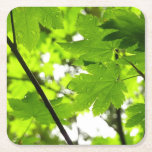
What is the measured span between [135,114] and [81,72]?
11.2 inches

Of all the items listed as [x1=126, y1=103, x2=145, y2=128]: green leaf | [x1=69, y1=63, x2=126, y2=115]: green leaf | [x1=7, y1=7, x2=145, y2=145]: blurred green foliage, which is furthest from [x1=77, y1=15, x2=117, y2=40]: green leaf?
[x1=126, y1=103, x2=145, y2=128]: green leaf

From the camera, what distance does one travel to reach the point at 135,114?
3.30 feet

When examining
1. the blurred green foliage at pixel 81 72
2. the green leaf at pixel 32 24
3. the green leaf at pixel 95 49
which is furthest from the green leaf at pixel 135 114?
the green leaf at pixel 32 24

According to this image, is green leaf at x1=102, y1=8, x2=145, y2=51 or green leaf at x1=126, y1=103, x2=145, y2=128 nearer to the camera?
green leaf at x1=102, y1=8, x2=145, y2=51

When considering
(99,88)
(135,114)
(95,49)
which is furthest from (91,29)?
(135,114)

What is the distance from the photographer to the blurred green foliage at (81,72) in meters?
0.81

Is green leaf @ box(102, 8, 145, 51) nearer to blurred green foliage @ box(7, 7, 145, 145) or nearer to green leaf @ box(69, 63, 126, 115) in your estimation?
blurred green foliage @ box(7, 7, 145, 145)

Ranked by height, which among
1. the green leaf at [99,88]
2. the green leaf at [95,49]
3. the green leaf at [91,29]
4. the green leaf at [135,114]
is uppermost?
the green leaf at [91,29]

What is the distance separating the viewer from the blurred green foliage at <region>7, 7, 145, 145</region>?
0.81 metres

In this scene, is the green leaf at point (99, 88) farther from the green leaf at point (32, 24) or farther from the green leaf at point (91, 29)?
the green leaf at point (32, 24)

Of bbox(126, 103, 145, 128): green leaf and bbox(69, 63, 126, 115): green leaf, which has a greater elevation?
bbox(69, 63, 126, 115): green leaf

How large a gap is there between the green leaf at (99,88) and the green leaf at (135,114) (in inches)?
2.5

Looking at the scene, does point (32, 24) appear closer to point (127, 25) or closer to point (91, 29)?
point (91, 29)

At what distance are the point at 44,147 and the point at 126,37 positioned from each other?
0.71m
